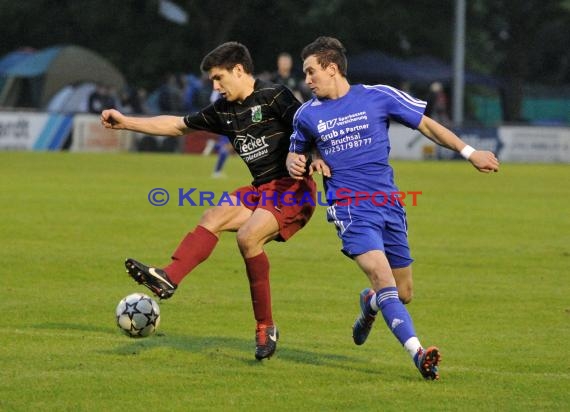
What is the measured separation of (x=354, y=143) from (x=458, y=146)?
66cm

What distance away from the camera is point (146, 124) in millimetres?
8891

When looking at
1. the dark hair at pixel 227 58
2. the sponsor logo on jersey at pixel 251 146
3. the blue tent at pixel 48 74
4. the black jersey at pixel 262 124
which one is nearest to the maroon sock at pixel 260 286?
the black jersey at pixel 262 124

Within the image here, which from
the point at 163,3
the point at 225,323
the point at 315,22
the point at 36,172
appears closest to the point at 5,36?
the point at 163,3

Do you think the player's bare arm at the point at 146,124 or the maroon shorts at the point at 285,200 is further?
the player's bare arm at the point at 146,124

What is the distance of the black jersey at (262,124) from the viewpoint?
28.1ft

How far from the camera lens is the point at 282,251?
1523 cm

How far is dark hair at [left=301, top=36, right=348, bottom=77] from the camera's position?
797 centimetres

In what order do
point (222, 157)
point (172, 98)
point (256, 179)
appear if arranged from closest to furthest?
point (256, 179), point (222, 157), point (172, 98)

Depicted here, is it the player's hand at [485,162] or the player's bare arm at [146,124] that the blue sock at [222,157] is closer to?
the player's bare arm at [146,124]

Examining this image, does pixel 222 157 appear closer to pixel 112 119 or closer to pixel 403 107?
pixel 112 119

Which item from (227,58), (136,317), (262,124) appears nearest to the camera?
(227,58)

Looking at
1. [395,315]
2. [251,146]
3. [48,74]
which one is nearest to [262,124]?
[251,146]

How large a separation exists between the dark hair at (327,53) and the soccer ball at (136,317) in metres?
1.98

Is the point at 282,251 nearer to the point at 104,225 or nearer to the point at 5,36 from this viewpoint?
the point at 104,225
